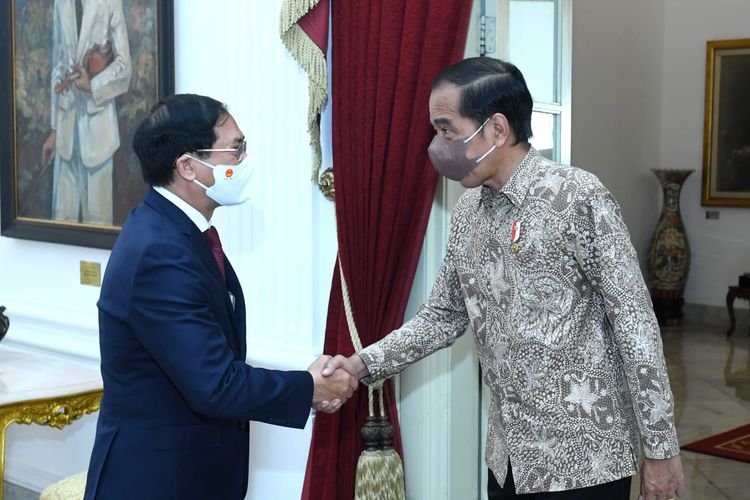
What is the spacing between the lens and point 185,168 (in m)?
2.51

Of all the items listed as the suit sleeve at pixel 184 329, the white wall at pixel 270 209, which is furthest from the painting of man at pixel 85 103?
the suit sleeve at pixel 184 329

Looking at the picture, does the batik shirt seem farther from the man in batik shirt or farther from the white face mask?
the white face mask

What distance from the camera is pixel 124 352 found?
2.41m

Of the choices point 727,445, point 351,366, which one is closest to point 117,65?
point 351,366

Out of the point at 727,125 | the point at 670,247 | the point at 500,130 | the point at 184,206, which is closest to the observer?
the point at 500,130

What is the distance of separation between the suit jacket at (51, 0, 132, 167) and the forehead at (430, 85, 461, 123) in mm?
2379

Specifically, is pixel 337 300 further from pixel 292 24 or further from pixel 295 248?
pixel 292 24

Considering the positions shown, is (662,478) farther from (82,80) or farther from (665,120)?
(665,120)

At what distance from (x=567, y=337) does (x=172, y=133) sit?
1096 millimetres

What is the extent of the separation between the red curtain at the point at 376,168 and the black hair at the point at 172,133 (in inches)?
42.8

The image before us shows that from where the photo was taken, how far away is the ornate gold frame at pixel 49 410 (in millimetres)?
3689

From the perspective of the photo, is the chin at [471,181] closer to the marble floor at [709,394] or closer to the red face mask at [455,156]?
the red face mask at [455,156]

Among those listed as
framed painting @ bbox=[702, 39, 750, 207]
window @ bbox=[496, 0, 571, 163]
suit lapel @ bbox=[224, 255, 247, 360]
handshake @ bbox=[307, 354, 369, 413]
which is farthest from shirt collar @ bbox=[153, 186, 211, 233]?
framed painting @ bbox=[702, 39, 750, 207]

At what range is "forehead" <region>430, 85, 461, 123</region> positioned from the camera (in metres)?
2.42
